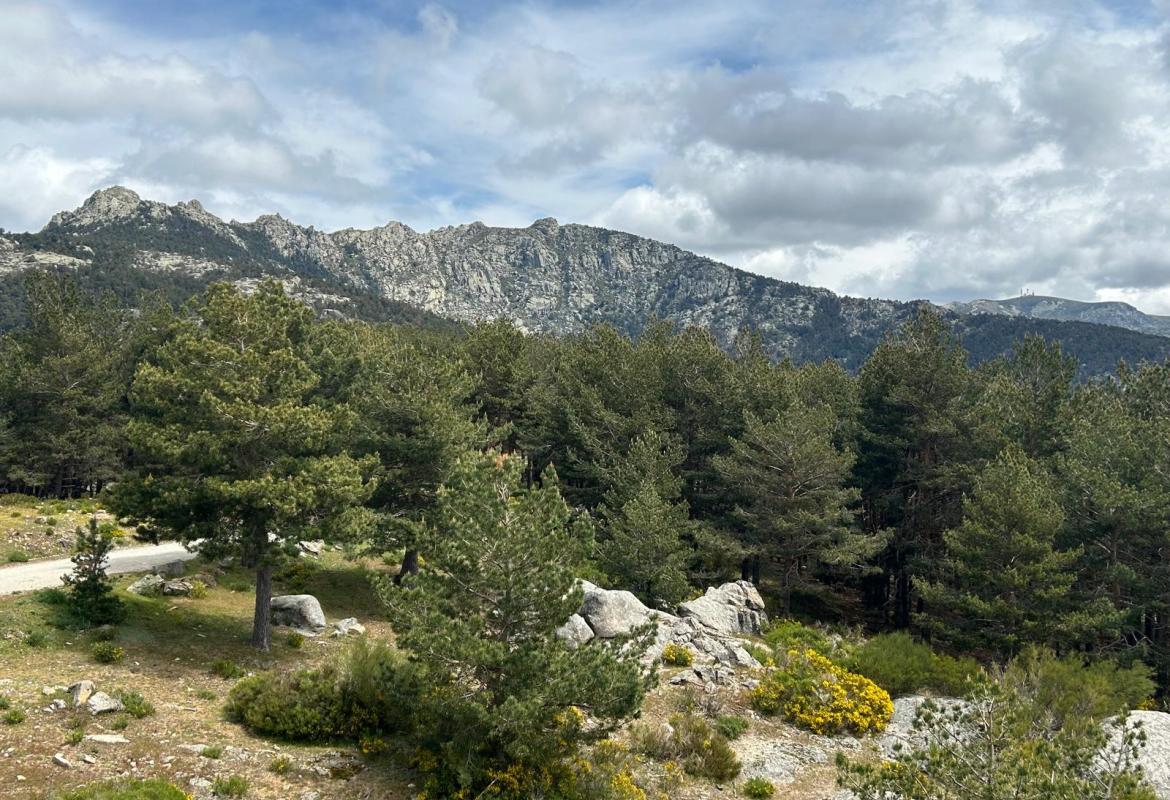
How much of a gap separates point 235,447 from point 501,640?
9.78m

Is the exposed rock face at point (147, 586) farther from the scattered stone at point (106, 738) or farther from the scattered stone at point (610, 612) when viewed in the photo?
the scattered stone at point (610, 612)

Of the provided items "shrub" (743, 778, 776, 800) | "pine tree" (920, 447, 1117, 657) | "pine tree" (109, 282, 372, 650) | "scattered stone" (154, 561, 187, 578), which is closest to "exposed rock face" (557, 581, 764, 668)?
"shrub" (743, 778, 776, 800)

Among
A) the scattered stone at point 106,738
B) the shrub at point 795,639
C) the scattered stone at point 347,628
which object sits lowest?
the shrub at point 795,639

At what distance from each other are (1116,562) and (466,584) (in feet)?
95.3

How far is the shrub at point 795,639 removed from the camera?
26.5 metres

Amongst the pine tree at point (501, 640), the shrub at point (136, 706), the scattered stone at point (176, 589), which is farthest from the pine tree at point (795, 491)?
the shrub at point (136, 706)

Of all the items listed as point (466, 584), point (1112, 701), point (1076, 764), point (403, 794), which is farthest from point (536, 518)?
point (1112, 701)

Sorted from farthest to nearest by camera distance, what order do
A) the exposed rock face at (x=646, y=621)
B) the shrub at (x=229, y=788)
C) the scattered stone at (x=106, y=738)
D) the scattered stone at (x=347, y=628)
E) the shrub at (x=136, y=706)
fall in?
the exposed rock face at (x=646, y=621) → the scattered stone at (x=347, y=628) → the shrub at (x=136, y=706) → the scattered stone at (x=106, y=738) → the shrub at (x=229, y=788)

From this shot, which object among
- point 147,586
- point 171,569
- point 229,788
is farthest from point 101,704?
point 171,569

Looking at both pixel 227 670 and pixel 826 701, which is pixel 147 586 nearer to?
pixel 227 670

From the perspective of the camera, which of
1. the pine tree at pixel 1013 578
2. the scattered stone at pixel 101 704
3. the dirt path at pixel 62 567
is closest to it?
the scattered stone at pixel 101 704

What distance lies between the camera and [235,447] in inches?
712

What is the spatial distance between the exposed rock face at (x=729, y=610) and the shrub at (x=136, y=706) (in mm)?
18905

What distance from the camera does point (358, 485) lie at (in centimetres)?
1869
